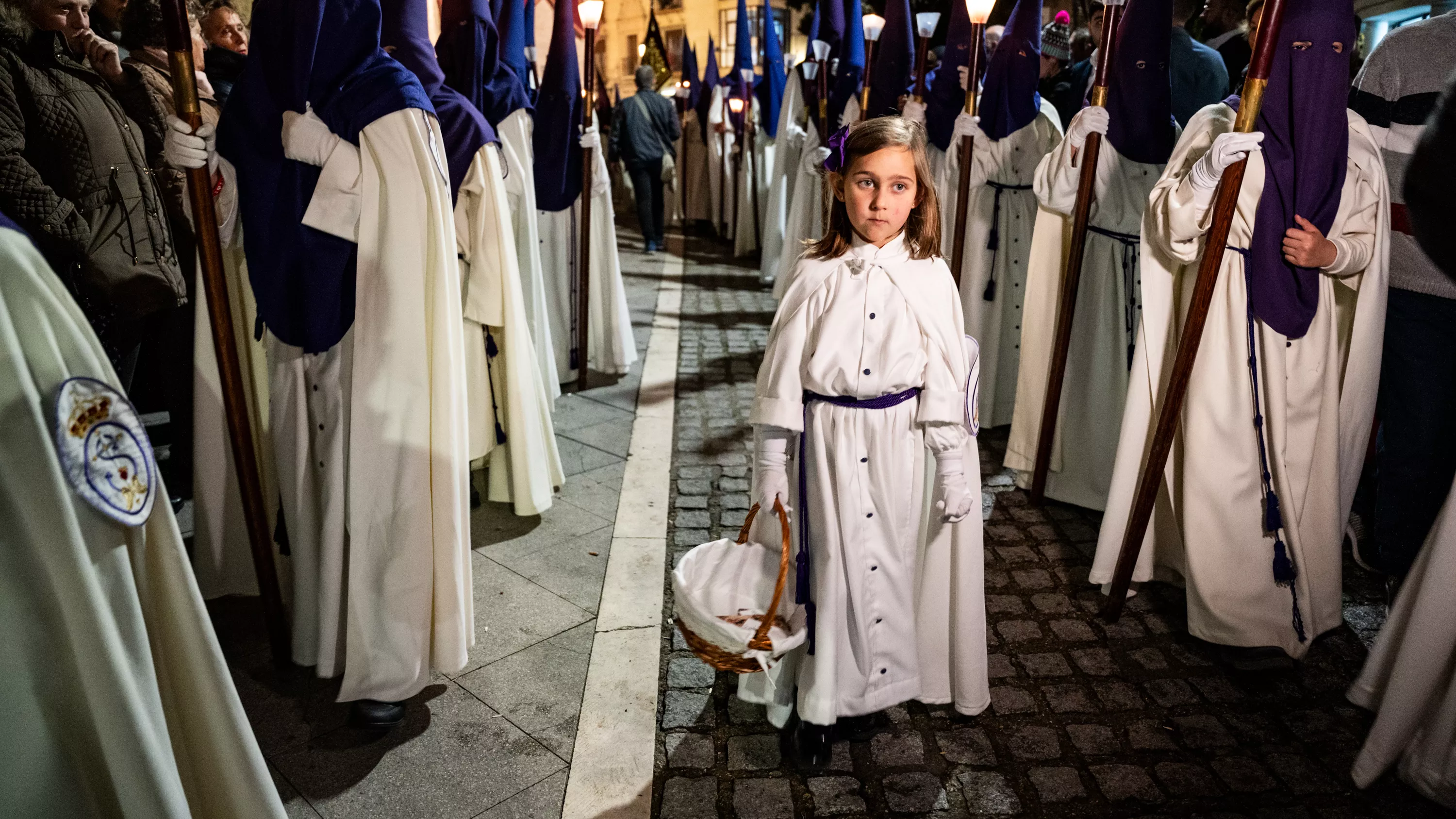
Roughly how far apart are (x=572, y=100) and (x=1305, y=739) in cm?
536

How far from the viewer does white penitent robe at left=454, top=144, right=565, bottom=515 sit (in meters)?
4.05

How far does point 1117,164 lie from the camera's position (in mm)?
4594

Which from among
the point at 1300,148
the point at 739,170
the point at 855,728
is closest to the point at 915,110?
the point at 1300,148

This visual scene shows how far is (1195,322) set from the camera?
3283 mm

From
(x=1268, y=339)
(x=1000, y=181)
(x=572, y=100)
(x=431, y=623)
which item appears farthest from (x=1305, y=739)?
(x=572, y=100)

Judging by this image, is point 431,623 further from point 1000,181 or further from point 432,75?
point 1000,181

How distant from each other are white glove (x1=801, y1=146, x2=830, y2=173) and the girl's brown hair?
4.65 m

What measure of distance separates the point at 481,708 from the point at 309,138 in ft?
6.22

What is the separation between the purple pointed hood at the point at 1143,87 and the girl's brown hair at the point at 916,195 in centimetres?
215

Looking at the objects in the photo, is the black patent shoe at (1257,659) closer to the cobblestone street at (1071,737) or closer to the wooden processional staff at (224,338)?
the cobblestone street at (1071,737)

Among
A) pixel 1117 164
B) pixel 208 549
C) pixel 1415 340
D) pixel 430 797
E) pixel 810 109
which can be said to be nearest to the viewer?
pixel 430 797

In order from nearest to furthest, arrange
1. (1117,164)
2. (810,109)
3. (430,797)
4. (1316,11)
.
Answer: (430,797)
(1316,11)
(1117,164)
(810,109)

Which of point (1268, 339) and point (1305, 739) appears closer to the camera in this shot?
point (1305, 739)

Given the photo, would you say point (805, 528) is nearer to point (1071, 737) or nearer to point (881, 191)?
point (881, 191)
